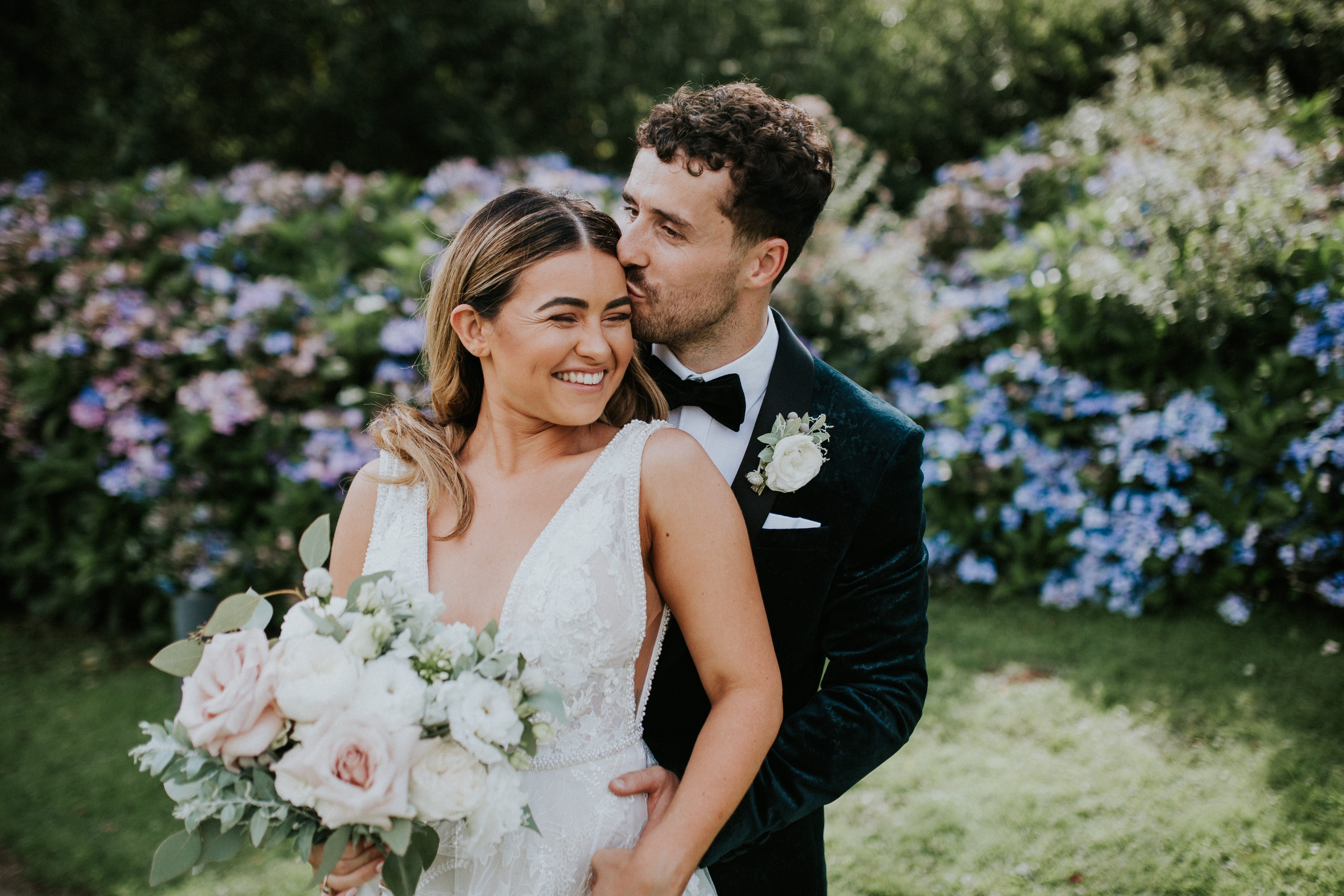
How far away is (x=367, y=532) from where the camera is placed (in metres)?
1.99

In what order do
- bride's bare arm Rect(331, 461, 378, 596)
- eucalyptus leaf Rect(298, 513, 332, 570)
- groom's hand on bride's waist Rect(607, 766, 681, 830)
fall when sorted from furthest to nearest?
bride's bare arm Rect(331, 461, 378, 596) < groom's hand on bride's waist Rect(607, 766, 681, 830) < eucalyptus leaf Rect(298, 513, 332, 570)

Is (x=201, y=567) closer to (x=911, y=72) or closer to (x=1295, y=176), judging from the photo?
(x=1295, y=176)

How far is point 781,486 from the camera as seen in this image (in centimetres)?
185

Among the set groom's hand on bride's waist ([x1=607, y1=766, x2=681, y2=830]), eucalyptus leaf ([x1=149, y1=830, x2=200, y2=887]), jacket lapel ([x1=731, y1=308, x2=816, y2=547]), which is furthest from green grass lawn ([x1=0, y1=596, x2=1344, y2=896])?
eucalyptus leaf ([x1=149, y1=830, x2=200, y2=887])

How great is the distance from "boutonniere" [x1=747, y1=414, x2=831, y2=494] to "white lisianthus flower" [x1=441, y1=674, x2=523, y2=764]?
0.71m

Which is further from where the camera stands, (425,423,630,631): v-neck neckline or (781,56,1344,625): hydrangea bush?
(781,56,1344,625): hydrangea bush

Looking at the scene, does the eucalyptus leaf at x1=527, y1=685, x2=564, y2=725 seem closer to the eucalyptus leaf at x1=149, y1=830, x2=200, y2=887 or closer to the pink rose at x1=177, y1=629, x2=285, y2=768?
the pink rose at x1=177, y1=629, x2=285, y2=768

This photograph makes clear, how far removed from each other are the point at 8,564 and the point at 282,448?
218 centimetres

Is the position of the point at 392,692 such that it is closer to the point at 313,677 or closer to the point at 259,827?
the point at 313,677

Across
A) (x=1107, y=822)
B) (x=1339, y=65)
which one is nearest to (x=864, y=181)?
(x=1339, y=65)

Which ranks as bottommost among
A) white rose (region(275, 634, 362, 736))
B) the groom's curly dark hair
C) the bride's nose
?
white rose (region(275, 634, 362, 736))

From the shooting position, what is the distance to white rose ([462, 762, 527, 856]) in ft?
4.73

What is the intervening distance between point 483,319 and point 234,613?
2.46 ft

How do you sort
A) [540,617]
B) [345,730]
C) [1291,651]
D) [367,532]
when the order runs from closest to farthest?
1. [345,730]
2. [540,617]
3. [367,532]
4. [1291,651]
